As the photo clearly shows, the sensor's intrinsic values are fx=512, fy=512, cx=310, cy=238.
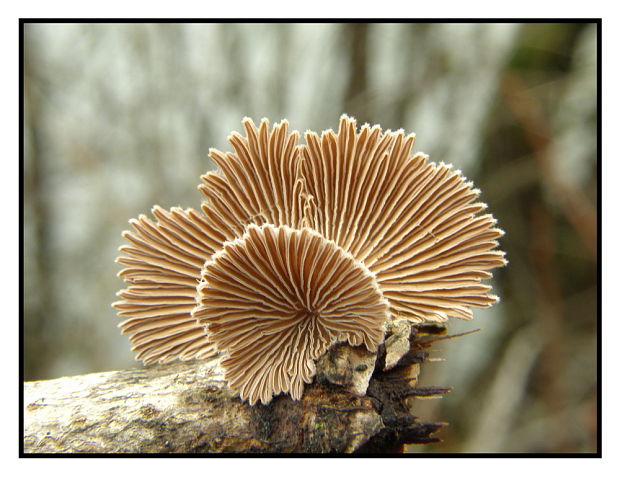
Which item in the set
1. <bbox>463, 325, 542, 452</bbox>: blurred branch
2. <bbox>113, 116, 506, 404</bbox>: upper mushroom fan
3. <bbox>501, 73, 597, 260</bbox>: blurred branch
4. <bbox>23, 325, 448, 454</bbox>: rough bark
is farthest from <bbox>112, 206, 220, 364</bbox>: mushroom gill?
<bbox>501, 73, 597, 260</bbox>: blurred branch

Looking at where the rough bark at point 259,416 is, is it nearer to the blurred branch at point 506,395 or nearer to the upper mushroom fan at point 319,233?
the upper mushroom fan at point 319,233

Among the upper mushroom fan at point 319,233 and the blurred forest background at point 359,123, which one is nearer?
the upper mushroom fan at point 319,233

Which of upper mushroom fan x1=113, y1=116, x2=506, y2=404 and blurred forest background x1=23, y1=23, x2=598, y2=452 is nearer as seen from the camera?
upper mushroom fan x1=113, y1=116, x2=506, y2=404

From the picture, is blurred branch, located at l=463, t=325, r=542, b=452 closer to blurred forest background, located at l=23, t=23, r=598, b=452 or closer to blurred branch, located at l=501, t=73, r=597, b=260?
blurred forest background, located at l=23, t=23, r=598, b=452

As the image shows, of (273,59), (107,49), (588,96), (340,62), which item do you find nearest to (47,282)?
(107,49)

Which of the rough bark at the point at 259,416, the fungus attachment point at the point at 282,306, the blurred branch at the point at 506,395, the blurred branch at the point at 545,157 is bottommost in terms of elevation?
the blurred branch at the point at 506,395

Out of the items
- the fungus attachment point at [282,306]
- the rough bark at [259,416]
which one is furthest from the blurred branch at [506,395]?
the fungus attachment point at [282,306]
